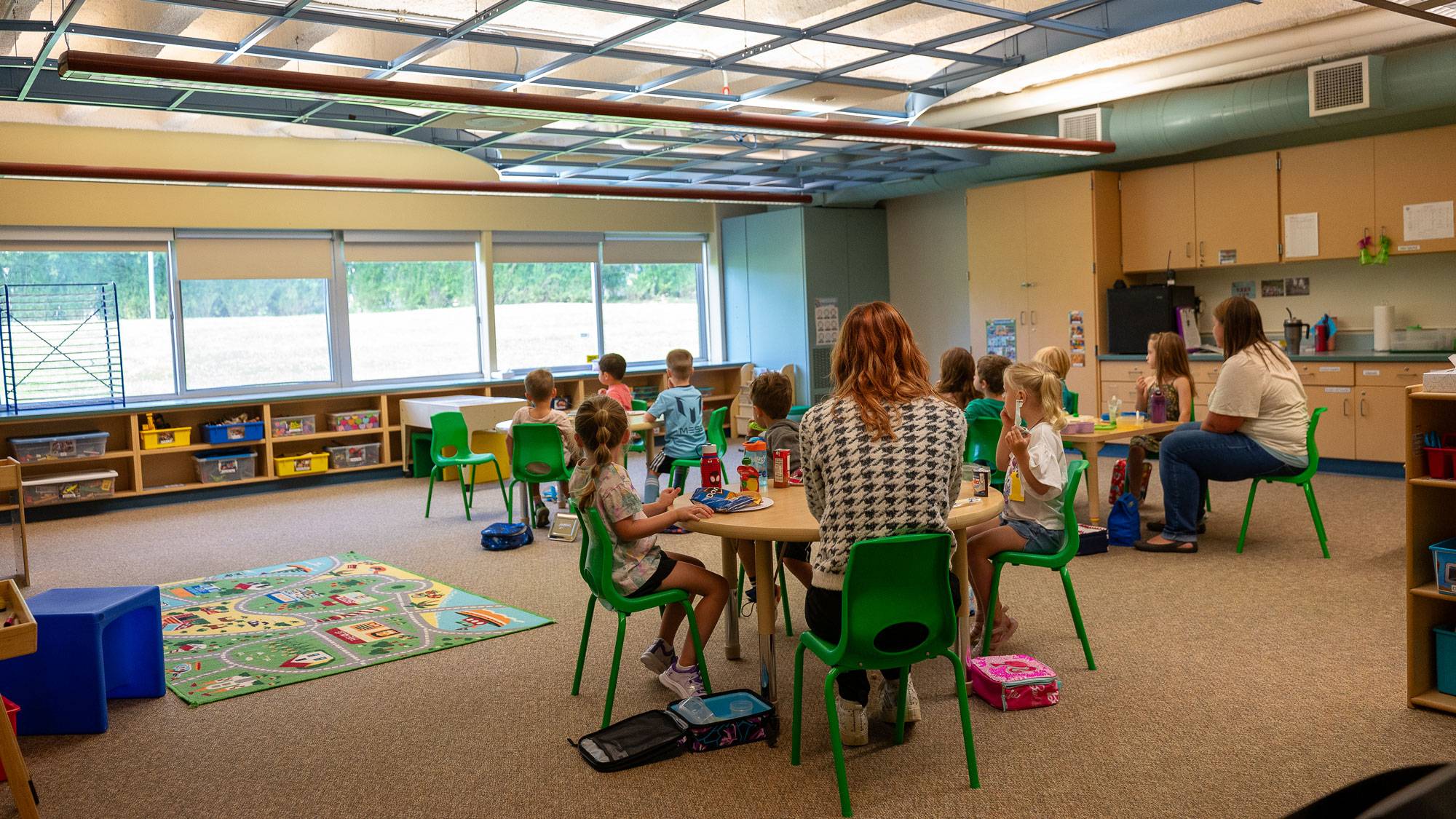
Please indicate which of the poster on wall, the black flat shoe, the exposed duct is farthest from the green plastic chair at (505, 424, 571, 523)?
the poster on wall

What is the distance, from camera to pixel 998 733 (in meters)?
3.55

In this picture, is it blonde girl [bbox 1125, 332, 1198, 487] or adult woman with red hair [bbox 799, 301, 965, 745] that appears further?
blonde girl [bbox 1125, 332, 1198, 487]

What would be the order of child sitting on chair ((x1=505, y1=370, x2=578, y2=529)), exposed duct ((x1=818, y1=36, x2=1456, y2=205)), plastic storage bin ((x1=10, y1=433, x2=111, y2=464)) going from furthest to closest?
A: plastic storage bin ((x1=10, y1=433, x2=111, y2=464)) → exposed duct ((x1=818, y1=36, x2=1456, y2=205)) → child sitting on chair ((x1=505, y1=370, x2=578, y2=529))

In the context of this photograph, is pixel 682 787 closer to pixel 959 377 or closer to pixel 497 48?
pixel 959 377

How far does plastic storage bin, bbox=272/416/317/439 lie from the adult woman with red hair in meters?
7.85

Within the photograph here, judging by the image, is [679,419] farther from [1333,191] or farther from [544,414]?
[1333,191]

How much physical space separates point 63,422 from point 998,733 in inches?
337

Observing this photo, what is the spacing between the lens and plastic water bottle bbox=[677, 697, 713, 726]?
355 centimetres

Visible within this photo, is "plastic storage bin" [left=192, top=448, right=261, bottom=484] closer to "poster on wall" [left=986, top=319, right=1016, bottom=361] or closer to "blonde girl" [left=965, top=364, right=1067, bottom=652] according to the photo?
"poster on wall" [left=986, top=319, right=1016, bottom=361]

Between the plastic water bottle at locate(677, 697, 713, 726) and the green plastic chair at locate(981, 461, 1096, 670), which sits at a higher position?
the green plastic chair at locate(981, 461, 1096, 670)

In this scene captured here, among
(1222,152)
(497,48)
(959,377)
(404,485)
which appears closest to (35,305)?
(404,485)

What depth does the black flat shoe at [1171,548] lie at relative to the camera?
5.90 metres

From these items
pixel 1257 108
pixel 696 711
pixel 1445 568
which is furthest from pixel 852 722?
pixel 1257 108

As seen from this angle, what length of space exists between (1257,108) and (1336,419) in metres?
2.45
